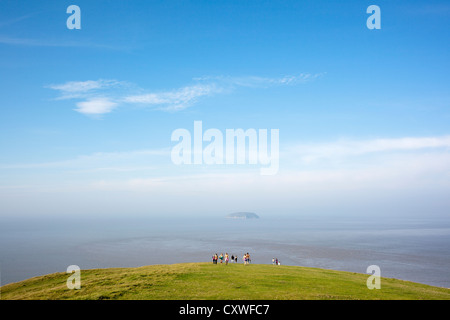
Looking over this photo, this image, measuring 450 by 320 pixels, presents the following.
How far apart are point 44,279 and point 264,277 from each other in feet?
117

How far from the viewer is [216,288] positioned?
32.6 m

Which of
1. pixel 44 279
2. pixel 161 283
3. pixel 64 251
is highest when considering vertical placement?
pixel 161 283

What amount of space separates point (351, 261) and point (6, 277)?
13456cm

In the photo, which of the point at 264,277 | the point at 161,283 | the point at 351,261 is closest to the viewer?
the point at 161,283

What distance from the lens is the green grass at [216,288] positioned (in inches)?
1185

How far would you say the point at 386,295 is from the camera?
31.2 metres

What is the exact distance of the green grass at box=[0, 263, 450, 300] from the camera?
3011 centimetres
